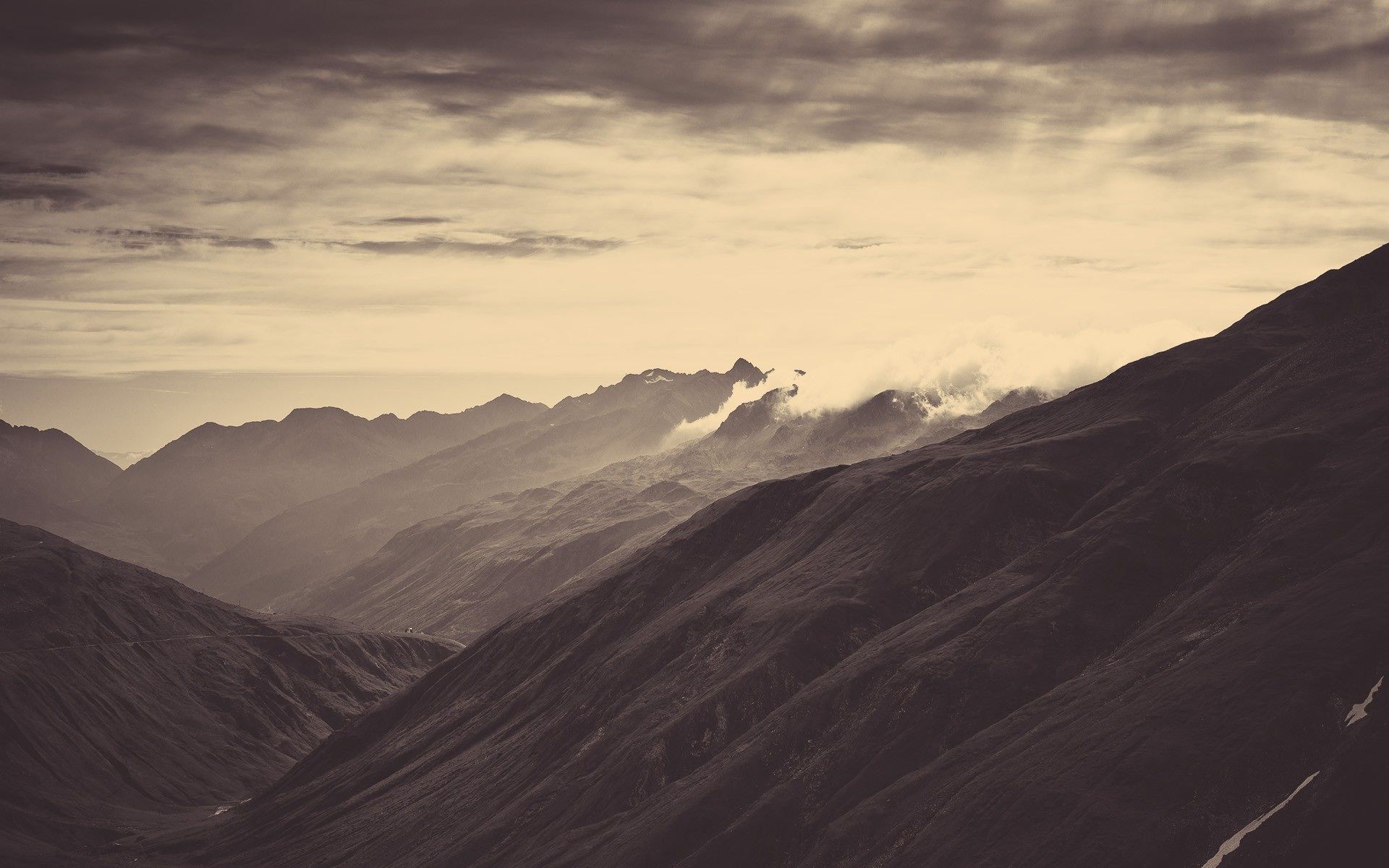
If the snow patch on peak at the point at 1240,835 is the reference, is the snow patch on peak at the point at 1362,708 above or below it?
above

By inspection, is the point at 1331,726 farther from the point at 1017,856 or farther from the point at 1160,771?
the point at 1017,856

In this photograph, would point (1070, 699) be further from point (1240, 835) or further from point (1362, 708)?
point (1240, 835)

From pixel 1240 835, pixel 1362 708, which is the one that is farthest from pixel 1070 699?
pixel 1240 835

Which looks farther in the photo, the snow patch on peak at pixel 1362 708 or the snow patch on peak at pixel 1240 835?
the snow patch on peak at pixel 1362 708

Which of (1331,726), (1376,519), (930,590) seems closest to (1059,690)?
(1331,726)

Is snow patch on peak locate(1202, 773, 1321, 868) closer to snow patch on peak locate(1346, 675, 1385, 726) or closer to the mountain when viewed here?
the mountain

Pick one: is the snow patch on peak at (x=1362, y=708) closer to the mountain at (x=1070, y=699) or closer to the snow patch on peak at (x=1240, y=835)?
the mountain at (x=1070, y=699)

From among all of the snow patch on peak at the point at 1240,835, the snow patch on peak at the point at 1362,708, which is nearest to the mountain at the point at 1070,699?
the snow patch on peak at the point at 1362,708

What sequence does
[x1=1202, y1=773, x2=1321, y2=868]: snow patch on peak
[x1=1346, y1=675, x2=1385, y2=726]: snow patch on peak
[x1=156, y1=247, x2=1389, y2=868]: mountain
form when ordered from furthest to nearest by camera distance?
[x1=156, y1=247, x2=1389, y2=868]: mountain < [x1=1346, y1=675, x2=1385, y2=726]: snow patch on peak < [x1=1202, y1=773, x2=1321, y2=868]: snow patch on peak

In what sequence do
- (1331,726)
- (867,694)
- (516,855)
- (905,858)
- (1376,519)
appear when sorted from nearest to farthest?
(1331,726)
(905,858)
(1376,519)
(867,694)
(516,855)

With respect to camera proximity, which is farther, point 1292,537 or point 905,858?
point 1292,537

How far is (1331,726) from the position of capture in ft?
330

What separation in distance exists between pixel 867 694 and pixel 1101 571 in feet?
135

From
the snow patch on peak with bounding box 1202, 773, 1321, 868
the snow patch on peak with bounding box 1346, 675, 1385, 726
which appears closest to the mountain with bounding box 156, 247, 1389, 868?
the snow patch on peak with bounding box 1346, 675, 1385, 726
